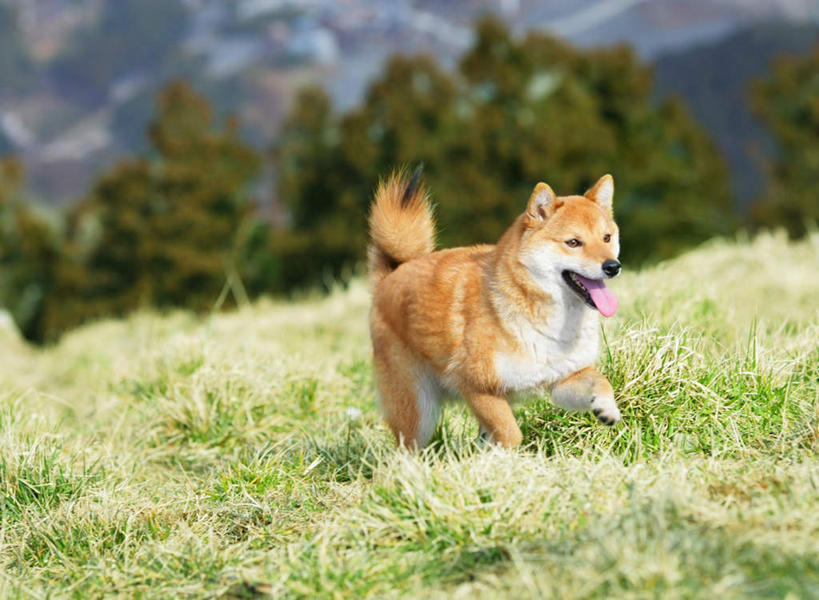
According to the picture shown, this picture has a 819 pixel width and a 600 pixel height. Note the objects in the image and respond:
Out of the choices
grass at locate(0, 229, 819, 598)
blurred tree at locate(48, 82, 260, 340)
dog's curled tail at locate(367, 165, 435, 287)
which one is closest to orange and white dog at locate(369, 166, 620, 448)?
grass at locate(0, 229, 819, 598)

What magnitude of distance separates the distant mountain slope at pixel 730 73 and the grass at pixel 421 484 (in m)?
40.7

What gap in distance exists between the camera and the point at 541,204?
4078 millimetres

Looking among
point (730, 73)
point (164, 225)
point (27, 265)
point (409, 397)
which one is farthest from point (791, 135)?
point (409, 397)

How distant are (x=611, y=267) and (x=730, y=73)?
45988mm

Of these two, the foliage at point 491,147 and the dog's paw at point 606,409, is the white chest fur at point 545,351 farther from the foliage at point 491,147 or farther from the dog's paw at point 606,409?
the foliage at point 491,147

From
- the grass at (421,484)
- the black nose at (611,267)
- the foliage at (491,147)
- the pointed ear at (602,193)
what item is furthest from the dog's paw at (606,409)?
the foliage at (491,147)

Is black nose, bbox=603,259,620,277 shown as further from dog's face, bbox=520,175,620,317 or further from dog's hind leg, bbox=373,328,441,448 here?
dog's hind leg, bbox=373,328,441,448

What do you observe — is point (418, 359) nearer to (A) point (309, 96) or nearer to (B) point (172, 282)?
(B) point (172, 282)

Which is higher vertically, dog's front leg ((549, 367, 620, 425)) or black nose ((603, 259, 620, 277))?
black nose ((603, 259, 620, 277))

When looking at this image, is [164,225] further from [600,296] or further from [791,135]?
[600,296]

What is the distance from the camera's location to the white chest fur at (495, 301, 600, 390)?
3.96 meters

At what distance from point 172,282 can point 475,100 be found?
938 cm

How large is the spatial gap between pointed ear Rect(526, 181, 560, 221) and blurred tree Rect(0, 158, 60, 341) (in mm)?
24102

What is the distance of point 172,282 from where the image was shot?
82.0ft
